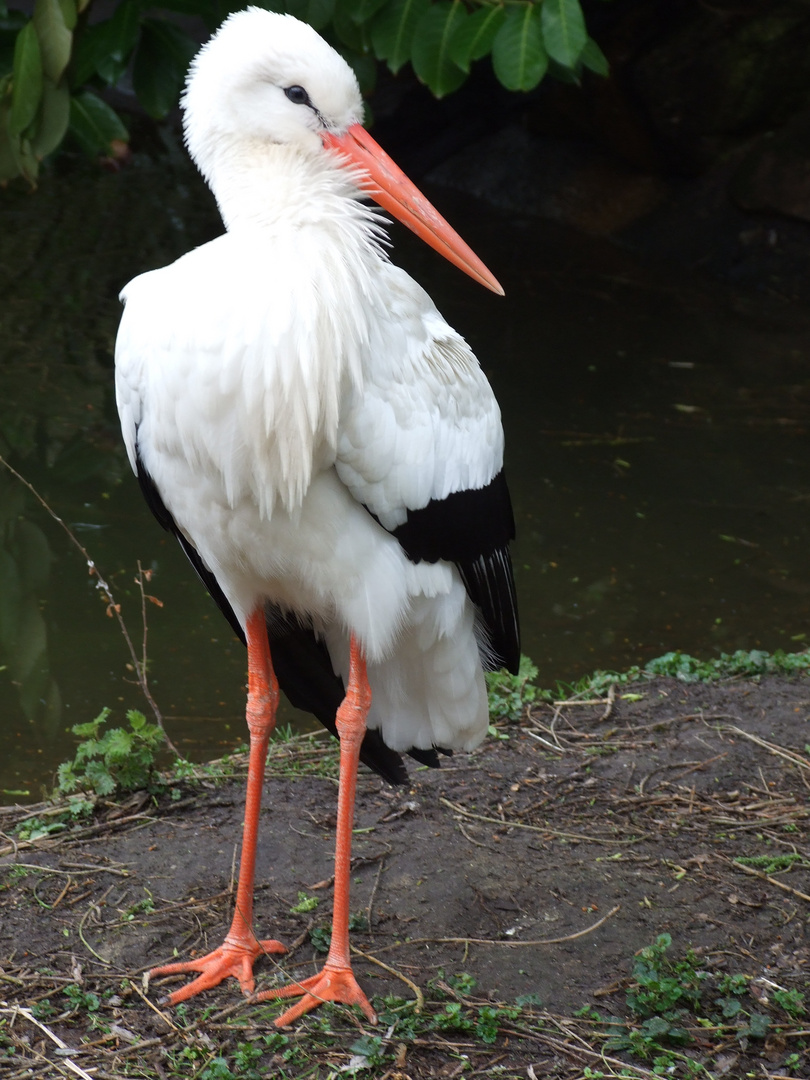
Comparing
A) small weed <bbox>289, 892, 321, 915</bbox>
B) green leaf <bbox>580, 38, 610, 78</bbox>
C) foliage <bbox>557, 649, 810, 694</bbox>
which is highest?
green leaf <bbox>580, 38, 610, 78</bbox>

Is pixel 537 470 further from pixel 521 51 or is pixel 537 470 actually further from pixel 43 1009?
pixel 43 1009

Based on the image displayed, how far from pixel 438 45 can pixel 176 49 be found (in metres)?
0.68

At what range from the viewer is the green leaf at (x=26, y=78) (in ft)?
9.46

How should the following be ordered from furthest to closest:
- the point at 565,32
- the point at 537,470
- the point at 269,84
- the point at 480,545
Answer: the point at 537,470 < the point at 565,32 < the point at 480,545 < the point at 269,84

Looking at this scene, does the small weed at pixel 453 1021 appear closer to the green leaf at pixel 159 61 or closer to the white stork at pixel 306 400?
the white stork at pixel 306 400

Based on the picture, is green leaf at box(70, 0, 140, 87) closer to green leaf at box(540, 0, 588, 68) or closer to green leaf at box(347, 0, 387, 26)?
green leaf at box(347, 0, 387, 26)

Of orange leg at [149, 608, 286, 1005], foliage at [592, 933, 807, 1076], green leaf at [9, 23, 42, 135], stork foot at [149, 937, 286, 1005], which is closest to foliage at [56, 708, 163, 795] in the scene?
orange leg at [149, 608, 286, 1005]

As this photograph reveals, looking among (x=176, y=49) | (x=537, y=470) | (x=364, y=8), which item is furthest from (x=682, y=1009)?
(x=537, y=470)

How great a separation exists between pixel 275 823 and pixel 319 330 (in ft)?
4.94

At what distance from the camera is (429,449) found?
2.51 m

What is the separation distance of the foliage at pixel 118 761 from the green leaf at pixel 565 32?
1.96 meters

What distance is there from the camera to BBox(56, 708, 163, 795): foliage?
128 inches

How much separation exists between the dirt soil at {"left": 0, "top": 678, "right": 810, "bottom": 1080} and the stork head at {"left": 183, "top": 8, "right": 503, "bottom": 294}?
4.71 ft

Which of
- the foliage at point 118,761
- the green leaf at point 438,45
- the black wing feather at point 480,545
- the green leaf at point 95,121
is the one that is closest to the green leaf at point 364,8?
the green leaf at point 438,45
